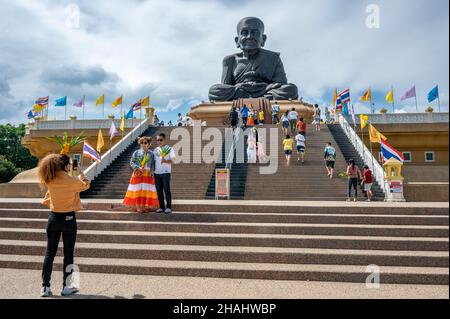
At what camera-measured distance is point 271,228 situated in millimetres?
5500

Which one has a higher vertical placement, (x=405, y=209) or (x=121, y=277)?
(x=405, y=209)

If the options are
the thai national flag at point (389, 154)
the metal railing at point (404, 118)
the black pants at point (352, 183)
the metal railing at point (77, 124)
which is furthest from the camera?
the metal railing at point (77, 124)

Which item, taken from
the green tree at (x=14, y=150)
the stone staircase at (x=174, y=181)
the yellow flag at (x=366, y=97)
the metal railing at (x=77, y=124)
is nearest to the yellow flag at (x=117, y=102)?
the metal railing at (x=77, y=124)

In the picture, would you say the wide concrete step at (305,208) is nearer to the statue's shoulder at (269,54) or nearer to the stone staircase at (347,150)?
the stone staircase at (347,150)

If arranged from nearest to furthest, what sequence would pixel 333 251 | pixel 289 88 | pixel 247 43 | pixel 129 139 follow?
pixel 333 251, pixel 129 139, pixel 289 88, pixel 247 43

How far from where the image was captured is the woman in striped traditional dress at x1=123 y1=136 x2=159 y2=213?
6.24m

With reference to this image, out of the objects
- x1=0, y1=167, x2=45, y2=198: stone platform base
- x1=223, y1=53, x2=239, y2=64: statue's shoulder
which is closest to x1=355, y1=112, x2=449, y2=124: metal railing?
x1=223, y1=53, x2=239, y2=64: statue's shoulder

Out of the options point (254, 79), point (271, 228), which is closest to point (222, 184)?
point (271, 228)

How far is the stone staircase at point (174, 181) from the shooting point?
34.0 feet

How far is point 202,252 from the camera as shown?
4.85m

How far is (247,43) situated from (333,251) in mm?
24382

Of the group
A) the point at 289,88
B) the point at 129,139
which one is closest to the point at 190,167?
the point at 129,139

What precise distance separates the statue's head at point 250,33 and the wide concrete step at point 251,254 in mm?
24176
